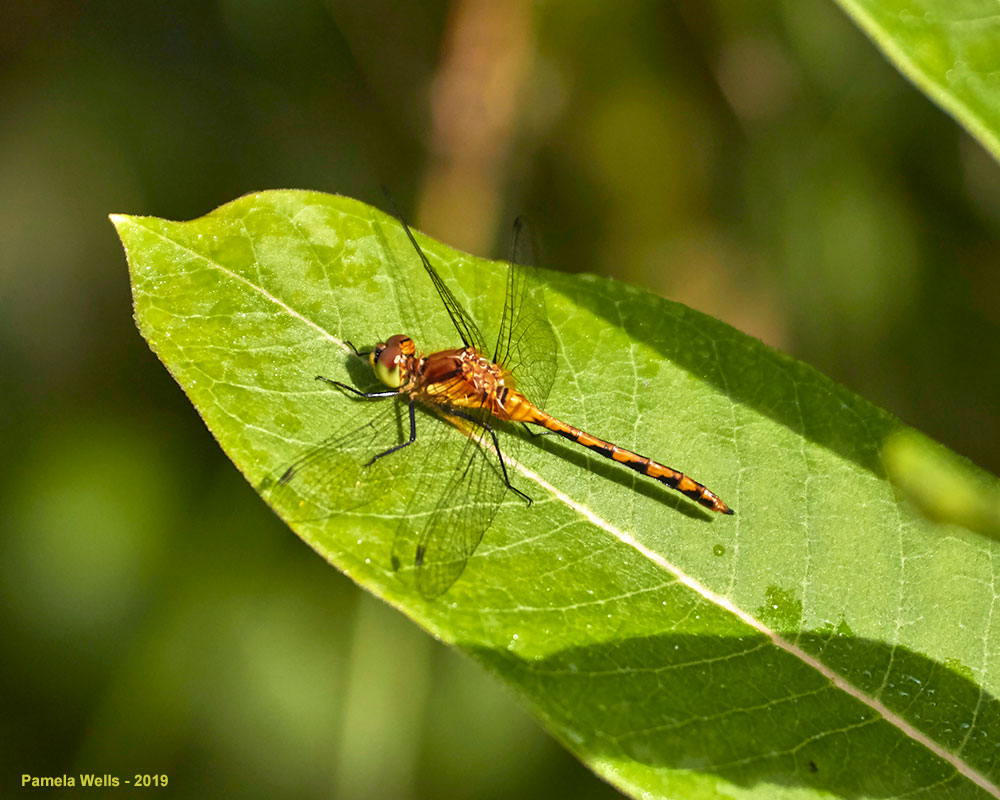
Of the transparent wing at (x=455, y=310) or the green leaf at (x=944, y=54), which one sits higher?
the green leaf at (x=944, y=54)

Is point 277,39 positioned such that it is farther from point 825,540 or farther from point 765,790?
point 765,790

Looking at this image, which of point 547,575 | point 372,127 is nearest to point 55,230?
point 372,127

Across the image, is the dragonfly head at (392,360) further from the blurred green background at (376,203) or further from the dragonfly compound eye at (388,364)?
the blurred green background at (376,203)

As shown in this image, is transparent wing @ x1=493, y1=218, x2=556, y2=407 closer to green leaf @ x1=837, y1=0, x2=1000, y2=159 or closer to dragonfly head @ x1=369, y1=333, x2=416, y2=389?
dragonfly head @ x1=369, y1=333, x2=416, y2=389

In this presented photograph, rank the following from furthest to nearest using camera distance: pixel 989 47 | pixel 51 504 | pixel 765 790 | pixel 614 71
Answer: pixel 614 71, pixel 51 504, pixel 765 790, pixel 989 47

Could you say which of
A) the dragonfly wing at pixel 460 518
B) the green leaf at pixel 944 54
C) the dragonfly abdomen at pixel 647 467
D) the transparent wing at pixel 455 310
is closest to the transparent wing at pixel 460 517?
the dragonfly wing at pixel 460 518
